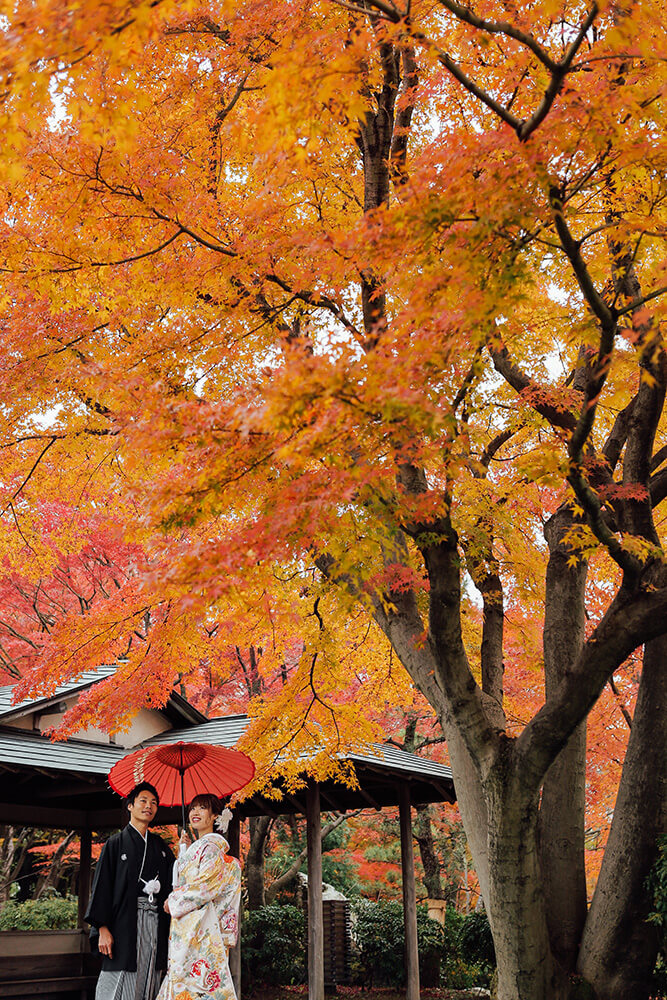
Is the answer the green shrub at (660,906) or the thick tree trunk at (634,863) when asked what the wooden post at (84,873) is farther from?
the green shrub at (660,906)

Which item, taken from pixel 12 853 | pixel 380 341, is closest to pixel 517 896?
pixel 380 341

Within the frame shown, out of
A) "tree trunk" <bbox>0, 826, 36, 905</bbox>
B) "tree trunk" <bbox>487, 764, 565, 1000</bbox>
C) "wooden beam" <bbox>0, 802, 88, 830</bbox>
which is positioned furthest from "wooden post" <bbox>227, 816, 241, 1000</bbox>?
"tree trunk" <bbox>0, 826, 36, 905</bbox>

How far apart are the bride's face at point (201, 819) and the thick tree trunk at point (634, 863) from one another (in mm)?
2586

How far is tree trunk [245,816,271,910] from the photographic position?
44.4 ft

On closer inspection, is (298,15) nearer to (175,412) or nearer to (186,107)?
(186,107)

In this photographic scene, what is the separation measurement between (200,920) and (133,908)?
0.42 metres

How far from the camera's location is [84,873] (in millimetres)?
10312

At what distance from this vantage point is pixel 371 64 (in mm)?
5090

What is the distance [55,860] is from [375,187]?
12218 mm

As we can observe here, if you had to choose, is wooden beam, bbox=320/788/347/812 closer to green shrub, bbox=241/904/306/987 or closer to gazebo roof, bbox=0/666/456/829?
gazebo roof, bbox=0/666/456/829

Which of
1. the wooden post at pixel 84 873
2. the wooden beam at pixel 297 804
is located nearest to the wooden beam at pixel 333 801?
the wooden beam at pixel 297 804

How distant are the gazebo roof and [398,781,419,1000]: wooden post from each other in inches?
12.2

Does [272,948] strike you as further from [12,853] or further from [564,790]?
[564,790]

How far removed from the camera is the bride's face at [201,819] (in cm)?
502
